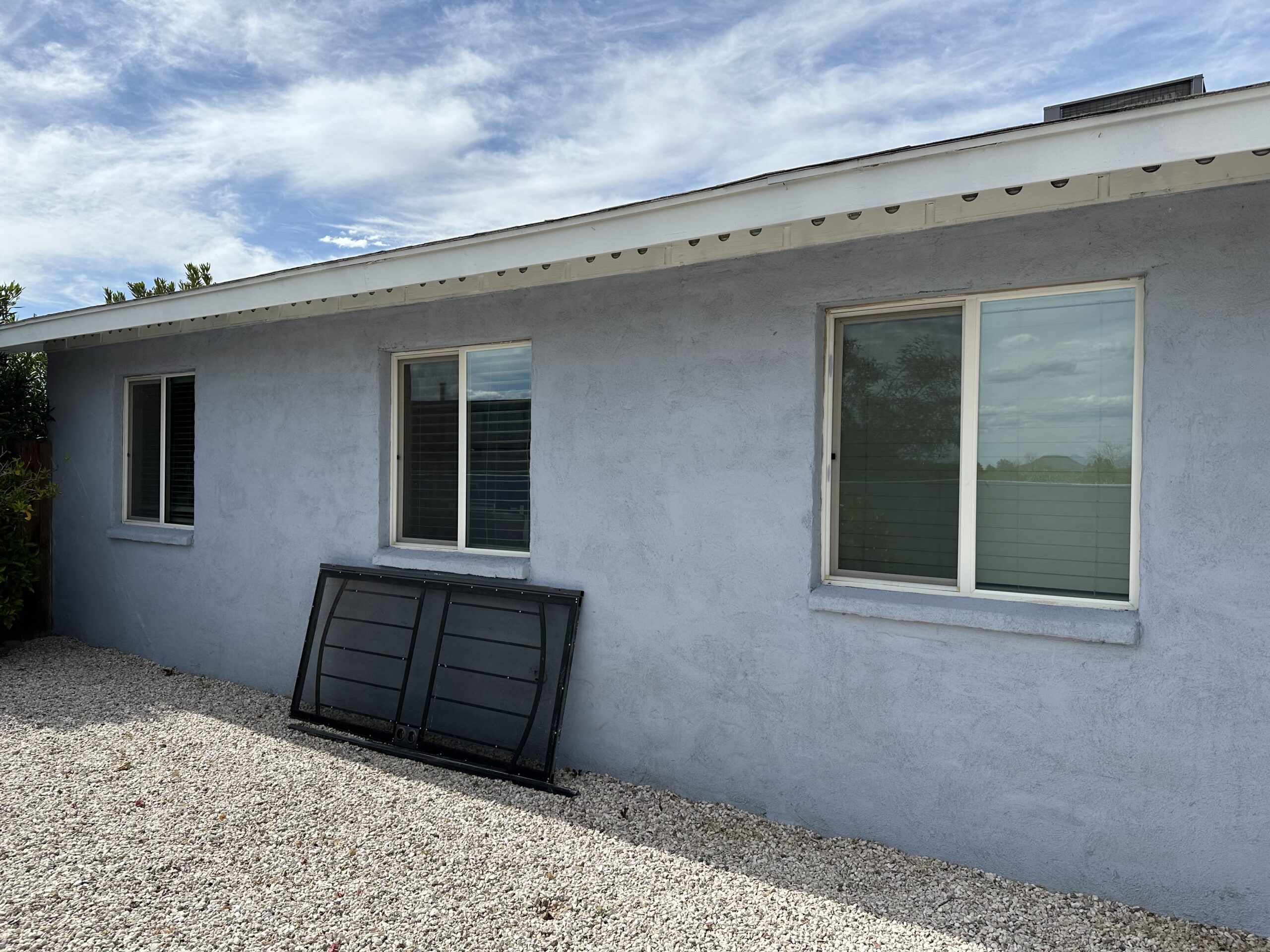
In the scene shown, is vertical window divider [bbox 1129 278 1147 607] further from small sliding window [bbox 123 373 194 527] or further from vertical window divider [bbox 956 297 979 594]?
small sliding window [bbox 123 373 194 527]

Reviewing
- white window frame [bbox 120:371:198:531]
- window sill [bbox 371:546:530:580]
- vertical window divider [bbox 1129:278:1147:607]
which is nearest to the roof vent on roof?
vertical window divider [bbox 1129:278:1147:607]

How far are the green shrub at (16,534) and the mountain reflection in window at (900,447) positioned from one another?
7.50m

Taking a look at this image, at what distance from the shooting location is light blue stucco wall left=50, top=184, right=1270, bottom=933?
2900mm

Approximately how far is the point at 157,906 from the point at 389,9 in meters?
6.46

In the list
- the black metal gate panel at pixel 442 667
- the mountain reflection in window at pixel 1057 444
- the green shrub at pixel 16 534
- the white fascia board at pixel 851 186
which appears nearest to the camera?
the white fascia board at pixel 851 186

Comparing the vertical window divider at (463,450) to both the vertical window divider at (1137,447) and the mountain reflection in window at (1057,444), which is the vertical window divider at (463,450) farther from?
the vertical window divider at (1137,447)

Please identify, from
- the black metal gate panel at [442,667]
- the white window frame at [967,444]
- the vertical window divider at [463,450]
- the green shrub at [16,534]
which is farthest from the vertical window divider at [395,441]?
the green shrub at [16,534]

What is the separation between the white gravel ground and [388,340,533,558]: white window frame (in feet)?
4.77

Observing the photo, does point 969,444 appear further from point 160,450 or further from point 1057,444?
point 160,450

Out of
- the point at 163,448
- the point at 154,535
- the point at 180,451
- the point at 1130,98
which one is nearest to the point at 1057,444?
the point at 1130,98

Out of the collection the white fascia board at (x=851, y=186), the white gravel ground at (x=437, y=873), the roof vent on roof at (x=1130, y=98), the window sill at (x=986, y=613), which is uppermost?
the roof vent on roof at (x=1130, y=98)

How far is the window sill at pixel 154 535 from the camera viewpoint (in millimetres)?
6656

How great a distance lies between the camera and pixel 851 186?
3.05m

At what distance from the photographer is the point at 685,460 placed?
4.09m
